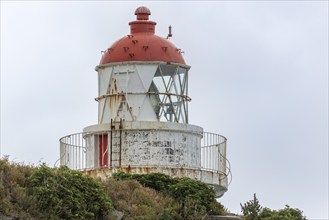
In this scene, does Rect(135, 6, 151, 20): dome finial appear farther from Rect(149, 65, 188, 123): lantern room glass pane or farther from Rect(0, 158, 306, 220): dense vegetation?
Rect(0, 158, 306, 220): dense vegetation

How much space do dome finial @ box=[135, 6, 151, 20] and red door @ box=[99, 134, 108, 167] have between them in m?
3.63

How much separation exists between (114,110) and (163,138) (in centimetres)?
163

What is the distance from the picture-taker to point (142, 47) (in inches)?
1929

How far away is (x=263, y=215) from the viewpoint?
4459cm

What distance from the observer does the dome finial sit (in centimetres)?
4962

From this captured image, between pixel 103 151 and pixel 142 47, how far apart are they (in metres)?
3.09

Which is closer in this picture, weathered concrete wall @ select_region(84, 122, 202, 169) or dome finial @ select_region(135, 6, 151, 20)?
weathered concrete wall @ select_region(84, 122, 202, 169)

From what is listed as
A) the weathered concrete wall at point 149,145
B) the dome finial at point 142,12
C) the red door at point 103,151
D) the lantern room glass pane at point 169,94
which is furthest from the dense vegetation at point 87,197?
the dome finial at point 142,12

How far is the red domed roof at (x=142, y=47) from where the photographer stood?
4900 cm

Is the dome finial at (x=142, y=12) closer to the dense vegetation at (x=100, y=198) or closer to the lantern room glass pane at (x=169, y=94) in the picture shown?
the lantern room glass pane at (x=169, y=94)

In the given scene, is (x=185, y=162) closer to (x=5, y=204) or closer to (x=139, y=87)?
(x=139, y=87)

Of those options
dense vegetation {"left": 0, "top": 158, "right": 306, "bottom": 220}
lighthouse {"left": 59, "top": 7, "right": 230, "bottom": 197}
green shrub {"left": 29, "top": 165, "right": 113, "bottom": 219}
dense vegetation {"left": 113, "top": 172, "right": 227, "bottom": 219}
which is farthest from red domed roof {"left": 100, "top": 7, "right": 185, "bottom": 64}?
green shrub {"left": 29, "top": 165, "right": 113, "bottom": 219}

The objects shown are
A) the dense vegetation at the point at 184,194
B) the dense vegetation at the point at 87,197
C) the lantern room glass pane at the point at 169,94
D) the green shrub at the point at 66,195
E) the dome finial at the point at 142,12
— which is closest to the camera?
the dense vegetation at the point at 87,197

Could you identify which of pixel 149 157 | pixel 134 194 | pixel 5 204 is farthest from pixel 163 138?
pixel 5 204
